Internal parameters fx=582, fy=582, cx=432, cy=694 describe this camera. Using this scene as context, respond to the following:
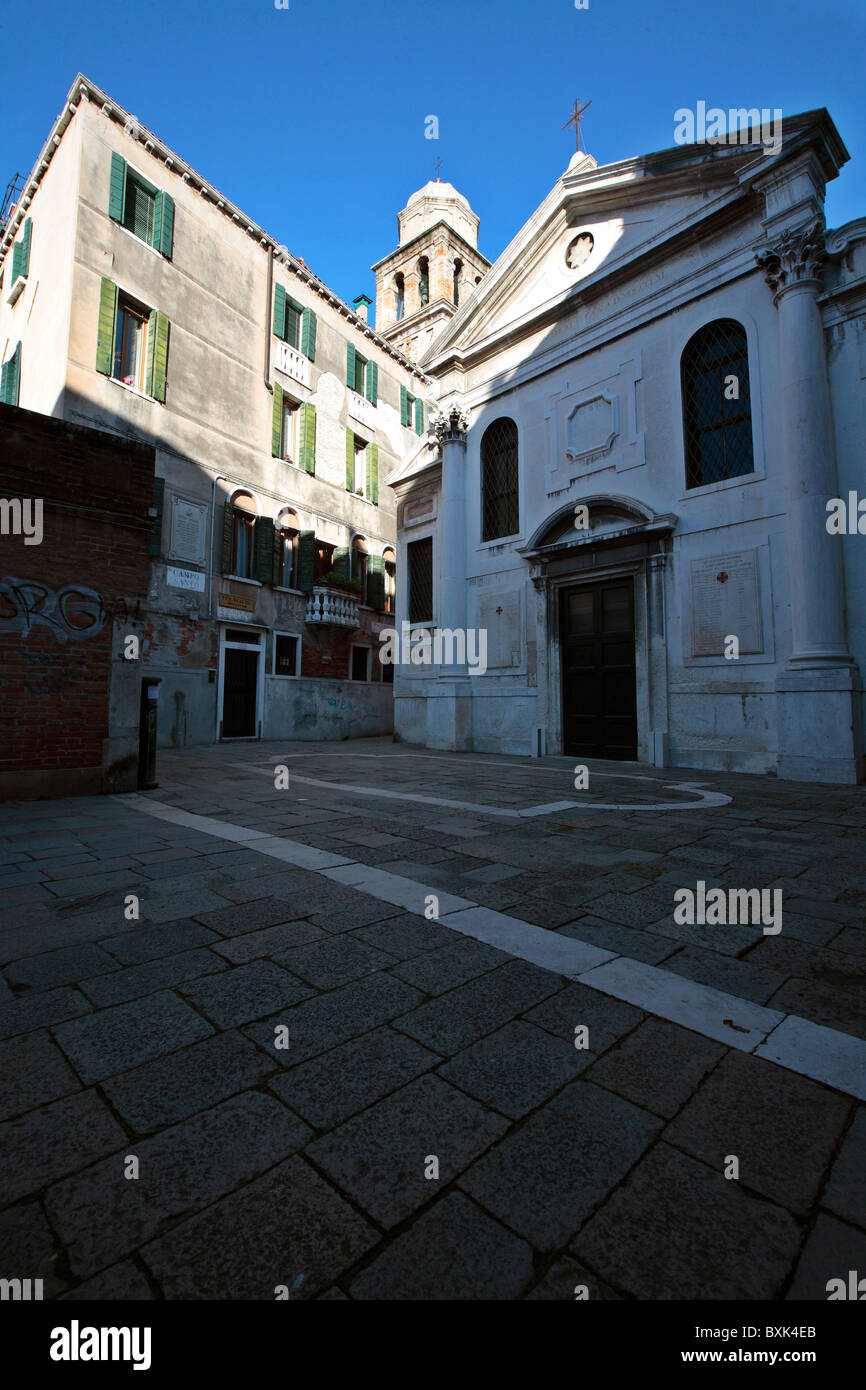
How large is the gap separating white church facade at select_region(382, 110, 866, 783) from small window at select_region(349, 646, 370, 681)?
17.2ft

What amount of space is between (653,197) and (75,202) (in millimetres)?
12164

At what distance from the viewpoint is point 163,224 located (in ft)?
47.1

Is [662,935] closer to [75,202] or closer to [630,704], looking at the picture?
[630,704]

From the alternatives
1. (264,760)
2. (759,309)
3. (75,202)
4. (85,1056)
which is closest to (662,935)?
(85,1056)

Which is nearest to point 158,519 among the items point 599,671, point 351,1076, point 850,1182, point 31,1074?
point 599,671

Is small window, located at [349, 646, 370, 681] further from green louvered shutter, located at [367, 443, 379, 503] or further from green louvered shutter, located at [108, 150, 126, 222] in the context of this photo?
green louvered shutter, located at [108, 150, 126, 222]

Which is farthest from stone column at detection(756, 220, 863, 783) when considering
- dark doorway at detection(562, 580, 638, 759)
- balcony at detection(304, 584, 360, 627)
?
balcony at detection(304, 584, 360, 627)

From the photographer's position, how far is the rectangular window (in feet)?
47.5

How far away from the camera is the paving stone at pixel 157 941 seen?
94.7 inches

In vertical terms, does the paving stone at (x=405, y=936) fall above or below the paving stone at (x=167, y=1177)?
above

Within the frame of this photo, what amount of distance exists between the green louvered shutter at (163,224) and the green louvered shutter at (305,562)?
292 inches

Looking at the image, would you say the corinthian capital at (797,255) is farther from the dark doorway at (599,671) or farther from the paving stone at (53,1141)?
the paving stone at (53,1141)

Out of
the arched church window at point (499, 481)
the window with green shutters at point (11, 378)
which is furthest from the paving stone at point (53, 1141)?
the window with green shutters at point (11, 378)

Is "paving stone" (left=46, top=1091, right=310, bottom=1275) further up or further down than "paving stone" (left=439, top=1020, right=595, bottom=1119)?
further down
